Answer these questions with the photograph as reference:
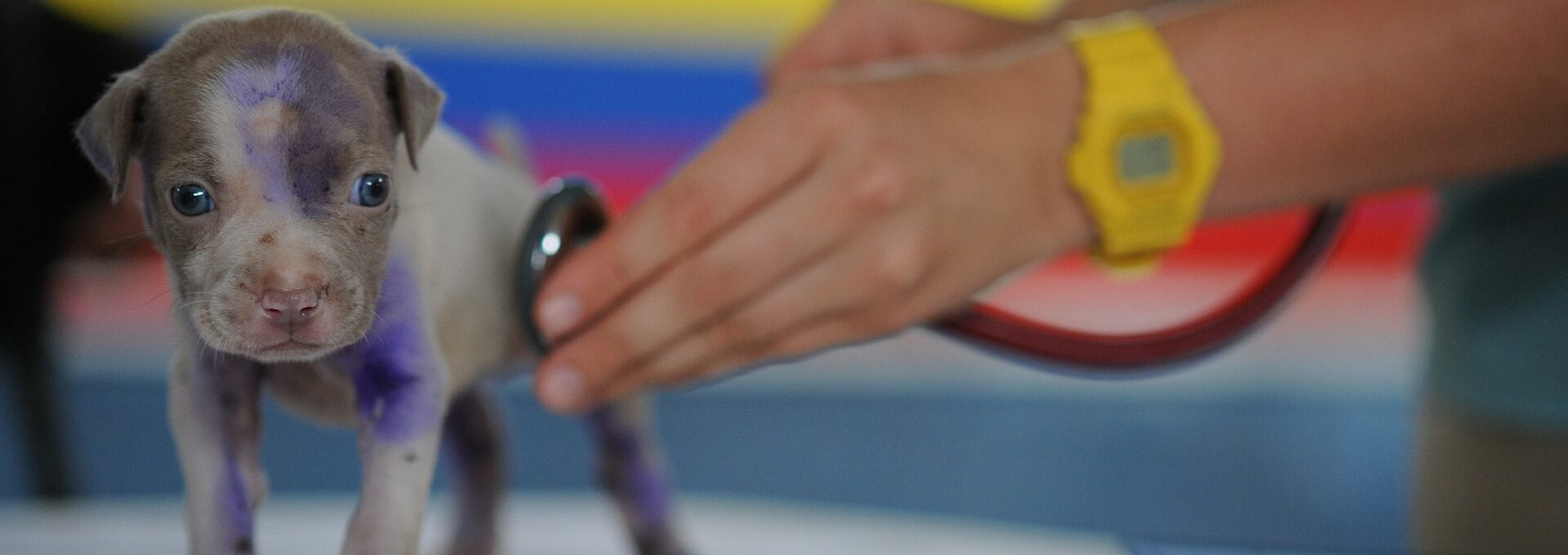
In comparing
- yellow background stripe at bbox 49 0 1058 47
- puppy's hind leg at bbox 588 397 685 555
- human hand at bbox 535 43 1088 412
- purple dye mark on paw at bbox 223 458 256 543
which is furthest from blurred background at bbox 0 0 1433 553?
purple dye mark on paw at bbox 223 458 256 543

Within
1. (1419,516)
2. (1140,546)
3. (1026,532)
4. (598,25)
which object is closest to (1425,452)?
(1419,516)

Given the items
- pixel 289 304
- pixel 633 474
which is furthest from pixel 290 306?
pixel 633 474

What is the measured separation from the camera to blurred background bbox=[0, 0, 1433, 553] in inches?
35.8

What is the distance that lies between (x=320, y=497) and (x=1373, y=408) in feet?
4.97

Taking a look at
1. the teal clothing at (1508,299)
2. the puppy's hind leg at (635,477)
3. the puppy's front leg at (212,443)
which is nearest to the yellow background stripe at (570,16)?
the puppy's front leg at (212,443)

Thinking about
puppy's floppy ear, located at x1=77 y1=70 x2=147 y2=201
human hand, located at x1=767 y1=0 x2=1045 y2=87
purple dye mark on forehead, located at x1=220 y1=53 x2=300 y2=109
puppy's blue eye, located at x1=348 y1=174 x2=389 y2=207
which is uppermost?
human hand, located at x1=767 y1=0 x2=1045 y2=87

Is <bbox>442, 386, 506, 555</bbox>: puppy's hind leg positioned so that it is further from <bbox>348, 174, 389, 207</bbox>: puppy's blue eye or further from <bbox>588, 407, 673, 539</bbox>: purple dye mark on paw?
<bbox>348, 174, 389, 207</bbox>: puppy's blue eye

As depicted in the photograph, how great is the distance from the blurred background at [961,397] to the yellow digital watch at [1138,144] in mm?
346

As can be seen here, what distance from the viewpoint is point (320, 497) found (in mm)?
524

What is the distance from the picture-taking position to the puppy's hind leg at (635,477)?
1.74ft

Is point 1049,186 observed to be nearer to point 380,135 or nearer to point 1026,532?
point 380,135

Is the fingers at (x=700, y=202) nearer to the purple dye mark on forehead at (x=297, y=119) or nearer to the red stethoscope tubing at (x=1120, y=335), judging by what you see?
the red stethoscope tubing at (x=1120, y=335)

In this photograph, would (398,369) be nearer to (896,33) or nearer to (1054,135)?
(1054,135)

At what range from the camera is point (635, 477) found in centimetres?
53
